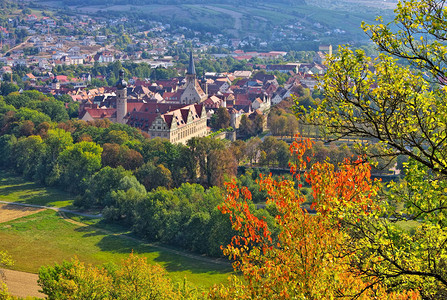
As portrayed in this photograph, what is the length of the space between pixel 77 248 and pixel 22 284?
819cm

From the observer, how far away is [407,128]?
1091cm

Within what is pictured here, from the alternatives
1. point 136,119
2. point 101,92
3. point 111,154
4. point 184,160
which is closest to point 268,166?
point 184,160

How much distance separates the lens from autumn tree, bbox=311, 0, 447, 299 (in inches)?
420

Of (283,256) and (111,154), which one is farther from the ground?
(283,256)

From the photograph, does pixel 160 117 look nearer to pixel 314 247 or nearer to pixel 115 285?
pixel 115 285

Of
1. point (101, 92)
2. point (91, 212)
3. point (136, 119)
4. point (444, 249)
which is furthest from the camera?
point (101, 92)

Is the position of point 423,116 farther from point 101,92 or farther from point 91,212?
point 101,92

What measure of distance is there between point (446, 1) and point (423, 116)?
8.64 feet

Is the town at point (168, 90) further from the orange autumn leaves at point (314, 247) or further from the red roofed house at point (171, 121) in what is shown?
the orange autumn leaves at point (314, 247)

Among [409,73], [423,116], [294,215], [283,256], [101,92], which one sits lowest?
[101,92]

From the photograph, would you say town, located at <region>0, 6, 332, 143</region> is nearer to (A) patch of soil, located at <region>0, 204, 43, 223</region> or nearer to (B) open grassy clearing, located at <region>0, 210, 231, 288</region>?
(B) open grassy clearing, located at <region>0, 210, 231, 288</region>

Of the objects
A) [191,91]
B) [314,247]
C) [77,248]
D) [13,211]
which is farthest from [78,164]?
[314,247]

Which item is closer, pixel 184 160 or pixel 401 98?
pixel 401 98

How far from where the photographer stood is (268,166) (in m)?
71.8
